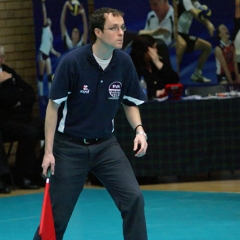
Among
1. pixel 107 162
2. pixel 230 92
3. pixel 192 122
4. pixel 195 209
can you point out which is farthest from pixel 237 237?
pixel 230 92

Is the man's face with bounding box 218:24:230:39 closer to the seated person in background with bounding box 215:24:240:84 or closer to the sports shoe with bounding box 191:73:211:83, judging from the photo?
the seated person in background with bounding box 215:24:240:84

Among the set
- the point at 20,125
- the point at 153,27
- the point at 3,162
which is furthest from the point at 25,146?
the point at 153,27

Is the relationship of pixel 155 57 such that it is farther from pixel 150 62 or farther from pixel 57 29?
pixel 57 29

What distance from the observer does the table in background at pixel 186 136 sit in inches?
337

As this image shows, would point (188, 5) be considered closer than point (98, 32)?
No

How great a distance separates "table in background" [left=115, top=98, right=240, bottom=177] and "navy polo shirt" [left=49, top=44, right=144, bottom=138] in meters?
3.74

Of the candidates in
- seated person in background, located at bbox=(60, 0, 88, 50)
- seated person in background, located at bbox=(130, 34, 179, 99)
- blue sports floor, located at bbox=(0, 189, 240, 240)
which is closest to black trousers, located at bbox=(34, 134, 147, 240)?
blue sports floor, located at bbox=(0, 189, 240, 240)

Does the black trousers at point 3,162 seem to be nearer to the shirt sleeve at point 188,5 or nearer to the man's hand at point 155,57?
the man's hand at point 155,57

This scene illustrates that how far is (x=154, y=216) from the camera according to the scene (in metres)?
7.06

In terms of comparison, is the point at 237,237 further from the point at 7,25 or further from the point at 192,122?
the point at 7,25

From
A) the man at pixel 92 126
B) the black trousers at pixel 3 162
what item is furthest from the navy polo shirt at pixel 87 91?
the black trousers at pixel 3 162

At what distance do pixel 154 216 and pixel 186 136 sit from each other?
72.2 inches

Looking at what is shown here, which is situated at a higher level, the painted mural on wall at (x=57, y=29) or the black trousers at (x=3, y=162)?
the painted mural on wall at (x=57, y=29)

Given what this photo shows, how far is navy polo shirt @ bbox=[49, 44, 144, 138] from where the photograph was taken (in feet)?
15.0
